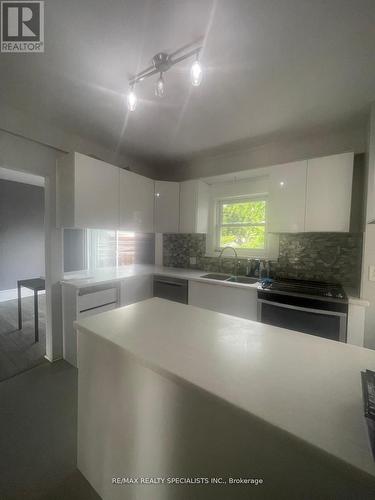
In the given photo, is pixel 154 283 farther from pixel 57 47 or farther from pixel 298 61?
pixel 298 61

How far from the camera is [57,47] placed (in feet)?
4.10

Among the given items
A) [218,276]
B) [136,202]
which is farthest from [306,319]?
[136,202]

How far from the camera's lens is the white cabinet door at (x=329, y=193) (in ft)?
6.14

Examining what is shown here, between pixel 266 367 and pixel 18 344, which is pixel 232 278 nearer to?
pixel 266 367

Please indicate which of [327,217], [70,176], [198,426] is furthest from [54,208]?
[327,217]

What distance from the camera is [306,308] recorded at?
1752mm

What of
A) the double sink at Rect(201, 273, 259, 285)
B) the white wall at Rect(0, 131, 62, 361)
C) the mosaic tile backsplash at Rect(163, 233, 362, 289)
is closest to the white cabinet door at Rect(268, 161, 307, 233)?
the mosaic tile backsplash at Rect(163, 233, 362, 289)

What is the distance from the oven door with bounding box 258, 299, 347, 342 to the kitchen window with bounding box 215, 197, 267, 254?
0.94 metres

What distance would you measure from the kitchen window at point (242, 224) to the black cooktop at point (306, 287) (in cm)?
63

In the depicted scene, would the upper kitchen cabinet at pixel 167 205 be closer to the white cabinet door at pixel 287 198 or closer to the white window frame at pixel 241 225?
the white window frame at pixel 241 225

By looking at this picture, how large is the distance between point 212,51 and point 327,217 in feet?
5.35

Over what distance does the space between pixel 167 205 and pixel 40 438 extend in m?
2.58

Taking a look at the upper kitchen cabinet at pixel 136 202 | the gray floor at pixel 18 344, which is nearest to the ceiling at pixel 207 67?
the upper kitchen cabinet at pixel 136 202

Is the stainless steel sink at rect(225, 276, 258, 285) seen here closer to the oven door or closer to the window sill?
the window sill
